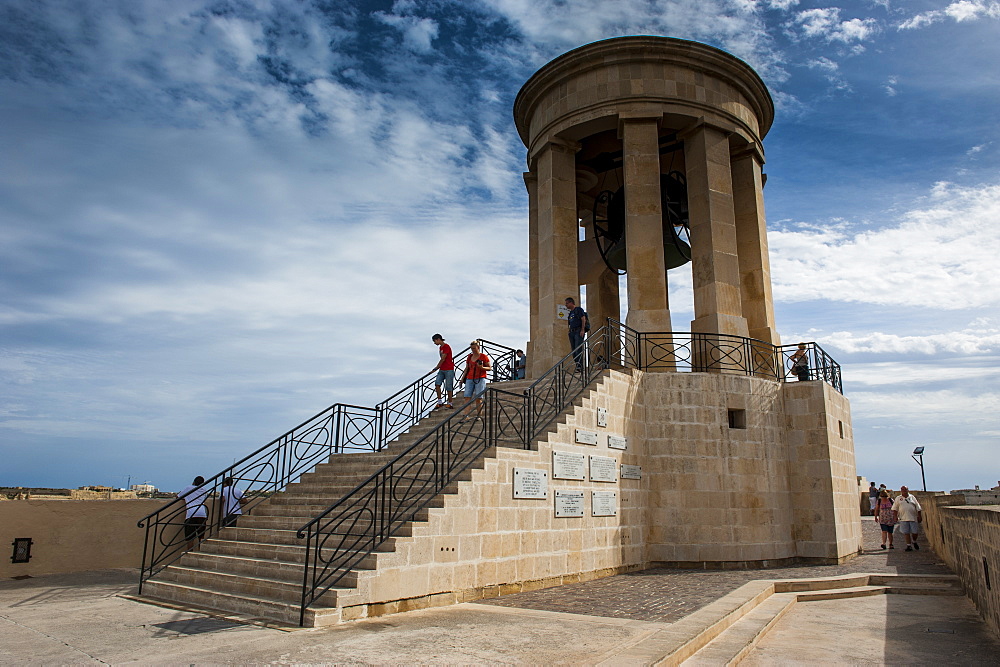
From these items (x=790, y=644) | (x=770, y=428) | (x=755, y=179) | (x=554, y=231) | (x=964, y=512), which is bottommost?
(x=790, y=644)

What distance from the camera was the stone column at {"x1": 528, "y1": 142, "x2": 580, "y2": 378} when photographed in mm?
15719

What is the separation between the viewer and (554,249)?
16078 mm

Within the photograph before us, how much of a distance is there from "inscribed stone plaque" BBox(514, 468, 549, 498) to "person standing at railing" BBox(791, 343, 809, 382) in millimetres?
6985

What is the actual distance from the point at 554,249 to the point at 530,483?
7.60 metres

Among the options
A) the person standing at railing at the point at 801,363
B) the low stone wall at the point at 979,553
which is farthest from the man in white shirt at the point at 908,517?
the person standing at railing at the point at 801,363

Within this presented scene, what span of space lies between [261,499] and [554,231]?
874cm

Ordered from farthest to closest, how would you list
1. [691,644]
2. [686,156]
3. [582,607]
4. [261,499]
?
[686,156]
[261,499]
[582,607]
[691,644]

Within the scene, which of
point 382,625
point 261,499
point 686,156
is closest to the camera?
point 382,625

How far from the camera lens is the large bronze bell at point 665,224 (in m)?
16.9

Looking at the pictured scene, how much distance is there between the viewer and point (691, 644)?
5.97 m

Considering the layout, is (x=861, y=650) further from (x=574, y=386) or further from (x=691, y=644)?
(x=574, y=386)

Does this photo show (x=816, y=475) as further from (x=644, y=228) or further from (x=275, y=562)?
(x=275, y=562)

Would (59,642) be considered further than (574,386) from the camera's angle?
No

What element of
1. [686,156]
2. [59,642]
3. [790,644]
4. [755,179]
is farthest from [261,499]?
[755,179]
